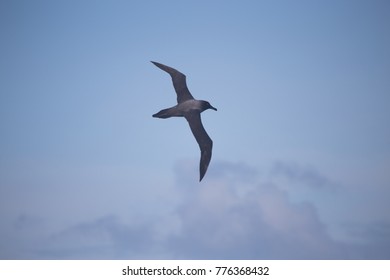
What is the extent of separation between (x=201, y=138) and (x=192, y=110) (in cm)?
127

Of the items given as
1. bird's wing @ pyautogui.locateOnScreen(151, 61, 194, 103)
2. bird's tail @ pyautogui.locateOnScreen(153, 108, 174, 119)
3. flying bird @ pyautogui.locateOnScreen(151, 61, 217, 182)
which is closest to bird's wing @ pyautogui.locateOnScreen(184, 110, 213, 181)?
flying bird @ pyautogui.locateOnScreen(151, 61, 217, 182)

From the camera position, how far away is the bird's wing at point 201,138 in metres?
24.4

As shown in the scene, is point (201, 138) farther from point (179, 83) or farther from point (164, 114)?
point (179, 83)

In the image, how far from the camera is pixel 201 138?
80.6ft

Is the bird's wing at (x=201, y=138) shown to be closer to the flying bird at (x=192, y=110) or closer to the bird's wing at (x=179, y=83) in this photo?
the flying bird at (x=192, y=110)

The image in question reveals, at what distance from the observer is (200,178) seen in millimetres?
23828

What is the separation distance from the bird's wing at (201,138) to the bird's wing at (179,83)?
3.12ft

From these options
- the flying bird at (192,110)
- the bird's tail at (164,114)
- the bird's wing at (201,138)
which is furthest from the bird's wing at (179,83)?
the bird's tail at (164,114)

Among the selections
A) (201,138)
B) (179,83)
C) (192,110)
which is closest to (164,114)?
(192,110)

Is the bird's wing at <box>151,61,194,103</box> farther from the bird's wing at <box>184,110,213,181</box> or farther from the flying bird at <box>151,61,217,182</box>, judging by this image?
the bird's wing at <box>184,110,213,181</box>

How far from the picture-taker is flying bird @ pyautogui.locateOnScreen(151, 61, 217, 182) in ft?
79.6
